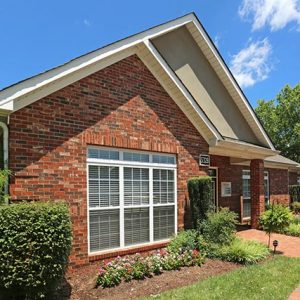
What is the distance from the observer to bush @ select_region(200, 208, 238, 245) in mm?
9555

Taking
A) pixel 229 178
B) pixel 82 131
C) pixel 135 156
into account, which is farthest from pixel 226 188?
pixel 82 131

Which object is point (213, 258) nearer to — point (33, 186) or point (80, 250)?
point (80, 250)

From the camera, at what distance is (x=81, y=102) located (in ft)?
26.2

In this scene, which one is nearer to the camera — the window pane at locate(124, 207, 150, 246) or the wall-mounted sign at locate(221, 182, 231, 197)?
the window pane at locate(124, 207, 150, 246)

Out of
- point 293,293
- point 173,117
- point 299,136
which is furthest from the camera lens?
point 299,136

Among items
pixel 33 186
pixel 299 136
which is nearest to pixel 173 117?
pixel 33 186

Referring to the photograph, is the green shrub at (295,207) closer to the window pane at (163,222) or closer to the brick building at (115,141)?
the brick building at (115,141)

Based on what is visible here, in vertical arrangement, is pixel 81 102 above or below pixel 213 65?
below

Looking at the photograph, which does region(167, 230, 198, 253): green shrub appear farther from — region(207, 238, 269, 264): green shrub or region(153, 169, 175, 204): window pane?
region(153, 169, 175, 204): window pane

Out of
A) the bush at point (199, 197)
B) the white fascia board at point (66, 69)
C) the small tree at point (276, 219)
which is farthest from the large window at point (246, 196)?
the white fascia board at point (66, 69)

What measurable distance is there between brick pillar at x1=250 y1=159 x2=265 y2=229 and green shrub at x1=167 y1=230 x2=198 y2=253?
18.1 ft

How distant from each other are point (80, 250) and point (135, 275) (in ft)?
4.32

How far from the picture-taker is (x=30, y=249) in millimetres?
5598

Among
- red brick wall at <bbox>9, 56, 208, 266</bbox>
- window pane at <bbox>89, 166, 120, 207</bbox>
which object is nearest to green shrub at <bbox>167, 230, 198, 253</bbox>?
red brick wall at <bbox>9, 56, 208, 266</bbox>
